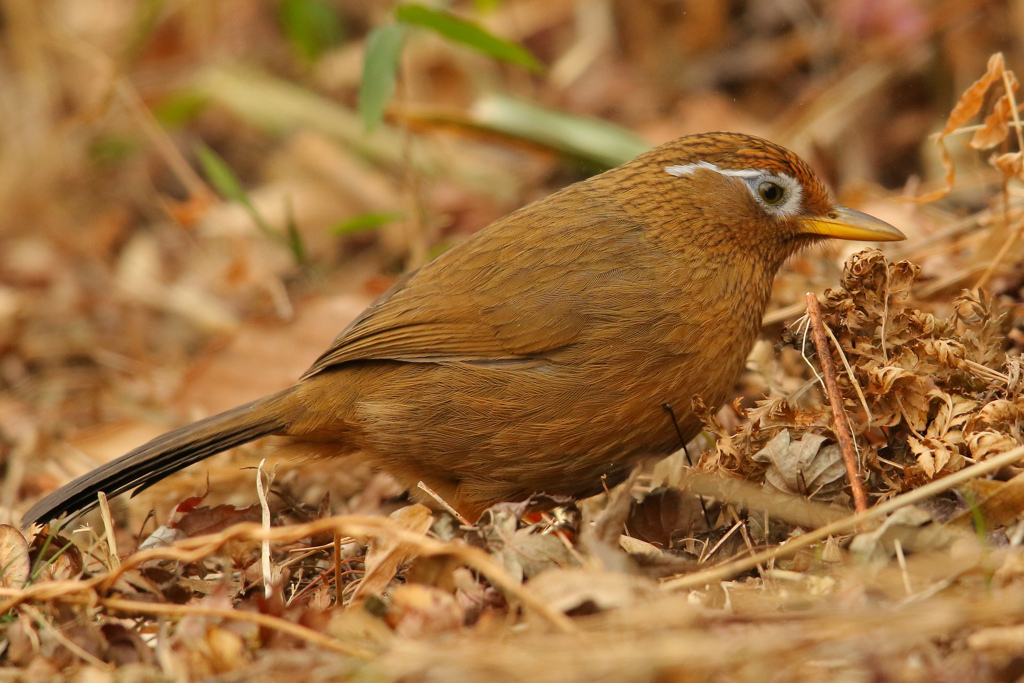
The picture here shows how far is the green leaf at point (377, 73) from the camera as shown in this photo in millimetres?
4520

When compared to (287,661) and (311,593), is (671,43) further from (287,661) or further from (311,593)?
(287,661)

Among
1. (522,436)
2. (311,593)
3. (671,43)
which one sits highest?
(671,43)

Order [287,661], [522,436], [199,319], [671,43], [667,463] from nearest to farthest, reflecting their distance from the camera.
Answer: [287,661], [522,436], [667,463], [199,319], [671,43]

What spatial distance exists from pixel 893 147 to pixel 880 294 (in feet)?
12.8

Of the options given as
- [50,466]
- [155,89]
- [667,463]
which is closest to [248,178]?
[155,89]

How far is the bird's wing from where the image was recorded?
380 centimetres

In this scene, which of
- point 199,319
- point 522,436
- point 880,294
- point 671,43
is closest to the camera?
point 880,294

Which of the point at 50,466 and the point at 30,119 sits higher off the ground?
the point at 30,119

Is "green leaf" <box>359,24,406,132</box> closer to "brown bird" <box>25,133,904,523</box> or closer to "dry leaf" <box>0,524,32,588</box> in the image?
"brown bird" <box>25,133,904,523</box>

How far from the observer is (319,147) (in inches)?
305

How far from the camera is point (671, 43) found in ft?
27.0

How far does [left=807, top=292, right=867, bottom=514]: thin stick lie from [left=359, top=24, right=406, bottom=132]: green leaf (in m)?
2.06

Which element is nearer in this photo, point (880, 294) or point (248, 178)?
point (880, 294)

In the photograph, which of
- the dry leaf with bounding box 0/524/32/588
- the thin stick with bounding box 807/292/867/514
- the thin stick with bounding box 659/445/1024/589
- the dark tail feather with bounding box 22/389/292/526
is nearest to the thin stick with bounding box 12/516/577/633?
the dry leaf with bounding box 0/524/32/588
